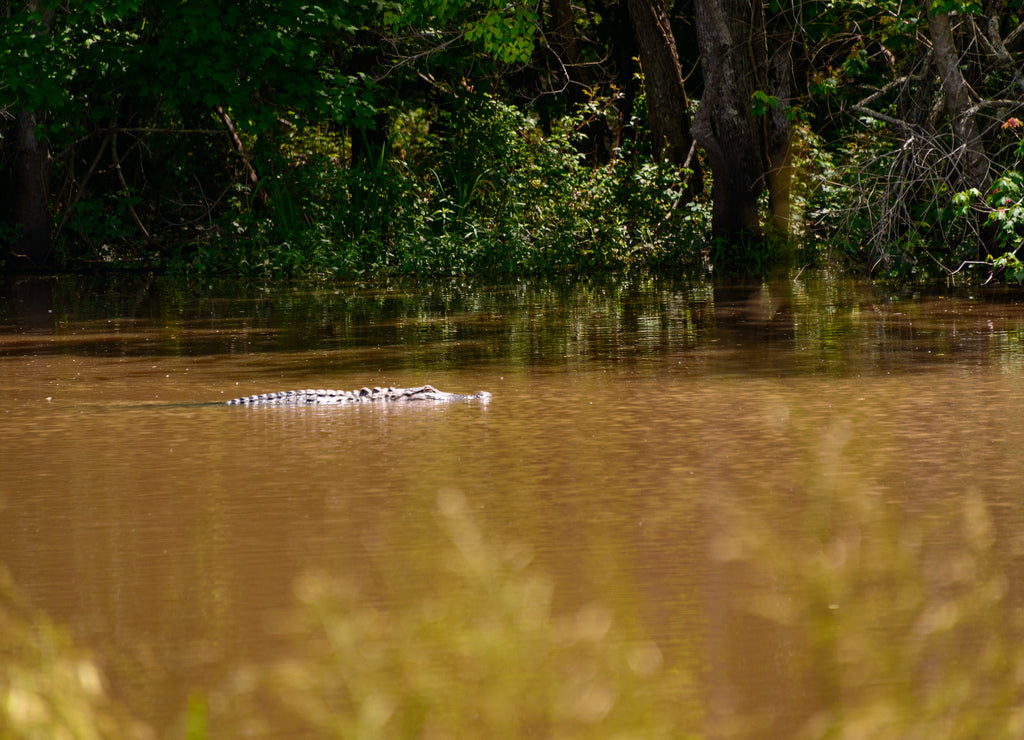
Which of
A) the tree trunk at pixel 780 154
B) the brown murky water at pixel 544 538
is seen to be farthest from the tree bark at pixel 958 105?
the tree trunk at pixel 780 154

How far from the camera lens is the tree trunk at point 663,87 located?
23328mm

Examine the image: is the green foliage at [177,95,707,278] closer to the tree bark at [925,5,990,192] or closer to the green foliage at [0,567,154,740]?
the tree bark at [925,5,990,192]

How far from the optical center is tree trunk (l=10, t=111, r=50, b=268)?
24.0 metres

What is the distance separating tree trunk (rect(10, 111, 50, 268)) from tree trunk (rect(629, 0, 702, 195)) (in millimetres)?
10114

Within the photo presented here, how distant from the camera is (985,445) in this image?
7316 millimetres

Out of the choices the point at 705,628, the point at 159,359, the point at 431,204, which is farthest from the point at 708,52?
the point at 705,628

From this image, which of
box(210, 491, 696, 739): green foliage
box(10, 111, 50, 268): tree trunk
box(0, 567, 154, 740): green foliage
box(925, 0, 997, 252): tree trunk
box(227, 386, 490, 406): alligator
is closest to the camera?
box(0, 567, 154, 740): green foliage

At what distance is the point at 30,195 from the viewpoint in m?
24.1

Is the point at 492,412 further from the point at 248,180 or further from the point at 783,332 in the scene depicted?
the point at 248,180

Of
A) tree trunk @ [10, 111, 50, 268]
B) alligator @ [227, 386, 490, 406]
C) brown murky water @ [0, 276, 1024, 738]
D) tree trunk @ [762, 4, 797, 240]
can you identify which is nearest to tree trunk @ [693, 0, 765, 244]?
tree trunk @ [762, 4, 797, 240]

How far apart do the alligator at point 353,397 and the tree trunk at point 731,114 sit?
39.4ft

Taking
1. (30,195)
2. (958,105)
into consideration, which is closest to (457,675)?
(958,105)

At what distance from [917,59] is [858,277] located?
3424 mm

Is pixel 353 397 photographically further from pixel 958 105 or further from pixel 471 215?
pixel 471 215
